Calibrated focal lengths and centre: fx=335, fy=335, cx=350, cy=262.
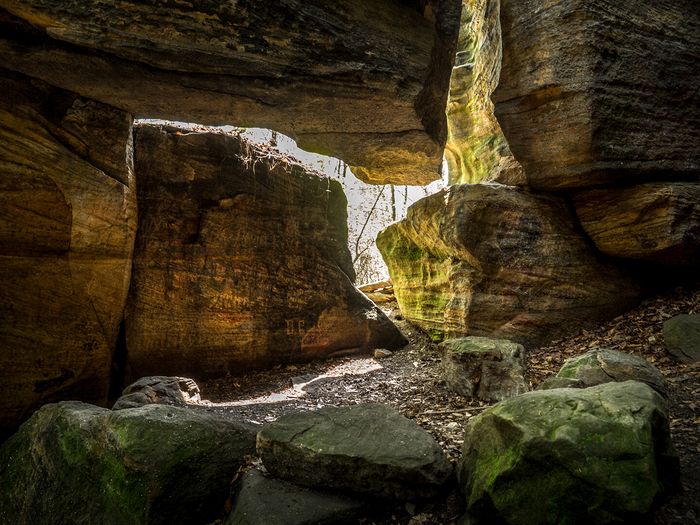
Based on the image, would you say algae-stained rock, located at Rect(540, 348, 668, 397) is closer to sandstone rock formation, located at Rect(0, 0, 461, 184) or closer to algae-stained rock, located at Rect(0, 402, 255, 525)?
algae-stained rock, located at Rect(0, 402, 255, 525)

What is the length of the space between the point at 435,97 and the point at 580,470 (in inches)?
188

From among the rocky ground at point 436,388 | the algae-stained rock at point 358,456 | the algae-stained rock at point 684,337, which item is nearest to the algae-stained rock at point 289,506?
the algae-stained rock at point 358,456

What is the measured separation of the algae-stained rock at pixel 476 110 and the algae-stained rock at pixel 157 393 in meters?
7.27

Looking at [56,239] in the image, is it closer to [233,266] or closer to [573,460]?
[233,266]

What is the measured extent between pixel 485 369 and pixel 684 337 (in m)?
2.71

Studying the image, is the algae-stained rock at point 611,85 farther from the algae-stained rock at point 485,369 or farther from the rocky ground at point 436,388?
the algae-stained rock at point 485,369

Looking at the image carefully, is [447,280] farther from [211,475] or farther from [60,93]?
[60,93]

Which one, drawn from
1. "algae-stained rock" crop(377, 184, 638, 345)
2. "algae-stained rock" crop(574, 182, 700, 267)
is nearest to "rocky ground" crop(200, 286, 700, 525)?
"algae-stained rock" crop(377, 184, 638, 345)

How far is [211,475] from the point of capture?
106 inches

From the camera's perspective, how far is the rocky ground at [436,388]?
7.97 ft

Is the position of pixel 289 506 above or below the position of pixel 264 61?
below

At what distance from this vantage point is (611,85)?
5574 mm

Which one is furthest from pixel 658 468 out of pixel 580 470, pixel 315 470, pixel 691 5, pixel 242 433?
pixel 691 5

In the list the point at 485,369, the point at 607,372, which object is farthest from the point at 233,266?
the point at 607,372
